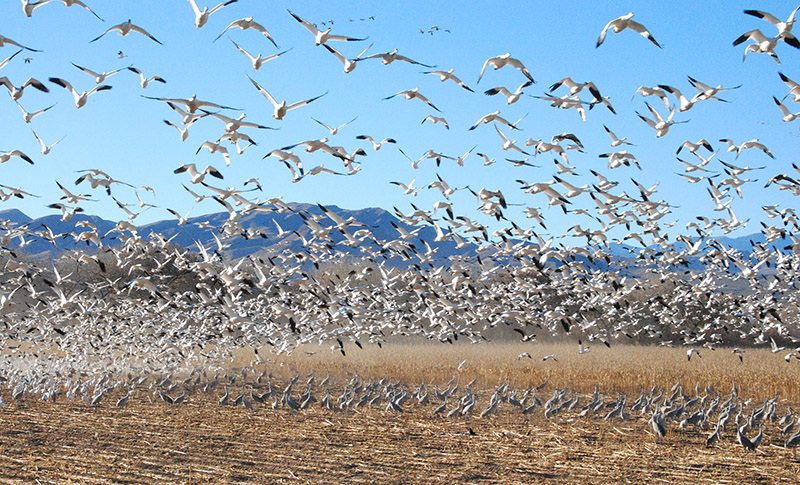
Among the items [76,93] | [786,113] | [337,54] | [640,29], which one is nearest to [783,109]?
[786,113]

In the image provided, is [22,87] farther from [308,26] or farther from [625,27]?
[625,27]

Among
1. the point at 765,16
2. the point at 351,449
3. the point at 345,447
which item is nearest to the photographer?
the point at 765,16

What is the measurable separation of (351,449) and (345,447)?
0.58ft

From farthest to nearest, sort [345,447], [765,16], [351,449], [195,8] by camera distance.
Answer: [345,447]
[351,449]
[195,8]
[765,16]

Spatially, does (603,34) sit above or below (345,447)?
above

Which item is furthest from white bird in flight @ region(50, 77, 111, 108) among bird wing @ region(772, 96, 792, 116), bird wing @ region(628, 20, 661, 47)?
bird wing @ region(772, 96, 792, 116)

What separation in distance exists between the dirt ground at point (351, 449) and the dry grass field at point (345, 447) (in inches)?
0.8

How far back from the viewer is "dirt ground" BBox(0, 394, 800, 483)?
30.0ft

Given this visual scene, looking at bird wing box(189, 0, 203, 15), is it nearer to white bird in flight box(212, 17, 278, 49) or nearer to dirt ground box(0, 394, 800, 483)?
white bird in flight box(212, 17, 278, 49)

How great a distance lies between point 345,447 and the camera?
10844mm

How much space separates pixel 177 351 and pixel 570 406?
11.5 metres

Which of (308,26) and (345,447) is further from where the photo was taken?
(345,447)

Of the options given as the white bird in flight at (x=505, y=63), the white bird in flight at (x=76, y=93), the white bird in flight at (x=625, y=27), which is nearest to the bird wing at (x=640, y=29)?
the white bird in flight at (x=625, y=27)

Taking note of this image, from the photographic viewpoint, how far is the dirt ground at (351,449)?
914 cm
